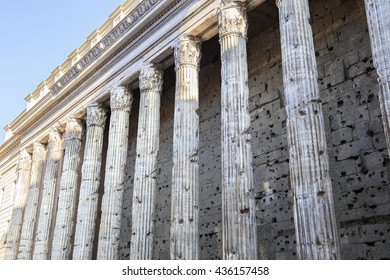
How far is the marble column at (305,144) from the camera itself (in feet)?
21.1

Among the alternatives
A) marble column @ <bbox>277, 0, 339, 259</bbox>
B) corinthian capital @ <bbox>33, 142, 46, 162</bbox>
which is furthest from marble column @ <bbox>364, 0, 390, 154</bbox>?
corinthian capital @ <bbox>33, 142, 46, 162</bbox>

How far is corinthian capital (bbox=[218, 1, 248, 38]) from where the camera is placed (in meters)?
9.07

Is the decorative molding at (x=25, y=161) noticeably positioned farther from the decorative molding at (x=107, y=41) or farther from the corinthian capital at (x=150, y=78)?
the corinthian capital at (x=150, y=78)

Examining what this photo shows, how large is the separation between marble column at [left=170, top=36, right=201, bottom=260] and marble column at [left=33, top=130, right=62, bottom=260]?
23.0ft

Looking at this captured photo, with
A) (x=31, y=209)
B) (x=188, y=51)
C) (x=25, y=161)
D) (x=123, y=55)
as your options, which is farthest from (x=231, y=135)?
(x=25, y=161)

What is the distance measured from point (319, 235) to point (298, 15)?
13.0ft

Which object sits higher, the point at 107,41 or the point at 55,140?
the point at 107,41

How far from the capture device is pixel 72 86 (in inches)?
578

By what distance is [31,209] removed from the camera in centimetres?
1566

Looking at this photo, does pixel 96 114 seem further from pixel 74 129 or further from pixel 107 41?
pixel 107 41

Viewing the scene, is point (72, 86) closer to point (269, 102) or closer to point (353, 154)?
point (269, 102)

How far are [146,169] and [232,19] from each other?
13.3ft

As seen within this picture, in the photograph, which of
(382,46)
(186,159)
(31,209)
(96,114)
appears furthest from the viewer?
(31,209)

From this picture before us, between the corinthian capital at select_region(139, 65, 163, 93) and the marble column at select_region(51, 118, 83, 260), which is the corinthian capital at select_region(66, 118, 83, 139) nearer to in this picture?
the marble column at select_region(51, 118, 83, 260)
